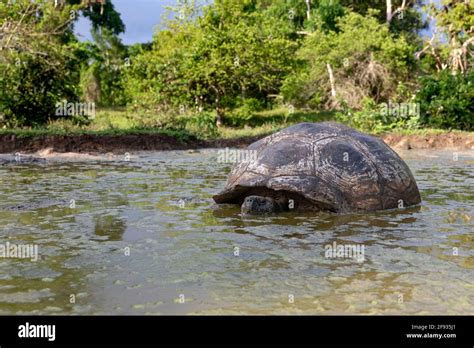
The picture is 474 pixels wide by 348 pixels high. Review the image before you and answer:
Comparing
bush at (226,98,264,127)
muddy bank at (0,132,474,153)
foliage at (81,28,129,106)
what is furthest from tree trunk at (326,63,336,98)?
foliage at (81,28,129,106)

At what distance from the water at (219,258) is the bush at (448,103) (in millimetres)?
13130

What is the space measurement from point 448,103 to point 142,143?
35.6ft

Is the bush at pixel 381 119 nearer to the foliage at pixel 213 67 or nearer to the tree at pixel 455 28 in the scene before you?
the foliage at pixel 213 67

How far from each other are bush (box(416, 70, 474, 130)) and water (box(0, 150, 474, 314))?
517 inches

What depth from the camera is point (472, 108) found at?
21000 millimetres

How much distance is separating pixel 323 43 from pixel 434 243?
2387 cm

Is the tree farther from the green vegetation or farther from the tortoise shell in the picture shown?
the tortoise shell

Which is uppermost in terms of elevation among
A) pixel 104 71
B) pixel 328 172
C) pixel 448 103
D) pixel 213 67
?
pixel 104 71

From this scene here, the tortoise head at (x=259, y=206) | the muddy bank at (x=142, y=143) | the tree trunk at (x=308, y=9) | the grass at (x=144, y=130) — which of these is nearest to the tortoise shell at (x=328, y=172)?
the tortoise head at (x=259, y=206)

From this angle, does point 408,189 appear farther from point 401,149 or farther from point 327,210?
point 401,149

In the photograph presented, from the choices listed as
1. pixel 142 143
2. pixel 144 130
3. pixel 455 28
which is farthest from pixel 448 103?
pixel 142 143

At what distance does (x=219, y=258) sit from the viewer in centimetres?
483

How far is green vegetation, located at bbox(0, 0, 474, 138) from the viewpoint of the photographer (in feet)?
63.8

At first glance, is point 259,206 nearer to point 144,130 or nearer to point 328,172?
point 328,172
